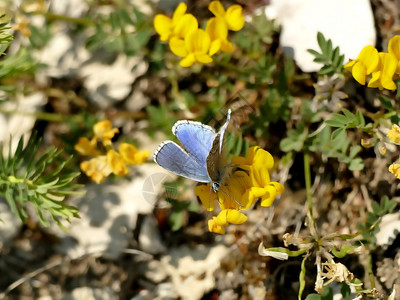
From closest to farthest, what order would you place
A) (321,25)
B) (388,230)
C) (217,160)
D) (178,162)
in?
(178,162), (217,160), (388,230), (321,25)

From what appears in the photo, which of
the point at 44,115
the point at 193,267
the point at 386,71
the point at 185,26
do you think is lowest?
the point at 193,267

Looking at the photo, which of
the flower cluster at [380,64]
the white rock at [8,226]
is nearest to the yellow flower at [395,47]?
the flower cluster at [380,64]

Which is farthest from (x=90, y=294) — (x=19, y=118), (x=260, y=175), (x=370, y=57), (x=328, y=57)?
(x=370, y=57)

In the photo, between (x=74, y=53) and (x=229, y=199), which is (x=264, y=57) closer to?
(x=229, y=199)

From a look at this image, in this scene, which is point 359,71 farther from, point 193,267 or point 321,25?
point 193,267

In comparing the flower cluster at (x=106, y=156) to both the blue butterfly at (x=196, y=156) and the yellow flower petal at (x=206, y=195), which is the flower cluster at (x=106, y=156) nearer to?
the yellow flower petal at (x=206, y=195)
